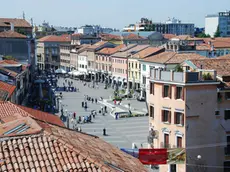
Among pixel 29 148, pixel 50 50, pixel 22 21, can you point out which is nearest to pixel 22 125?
pixel 29 148

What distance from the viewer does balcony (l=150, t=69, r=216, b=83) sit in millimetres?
24797

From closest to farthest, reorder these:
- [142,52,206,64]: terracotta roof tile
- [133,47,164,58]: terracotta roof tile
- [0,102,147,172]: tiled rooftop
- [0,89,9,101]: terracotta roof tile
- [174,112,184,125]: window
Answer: [0,102,147,172]: tiled rooftop
[0,89,9,101]: terracotta roof tile
[174,112,184,125]: window
[142,52,206,64]: terracotta roof tile
[133,47,164,58]: terracotta roof tile

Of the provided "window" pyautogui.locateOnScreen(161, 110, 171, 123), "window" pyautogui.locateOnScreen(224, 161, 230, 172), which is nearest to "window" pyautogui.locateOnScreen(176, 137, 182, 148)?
"window" pyautogui.locateOnScreen(161, 110, 171, 123)

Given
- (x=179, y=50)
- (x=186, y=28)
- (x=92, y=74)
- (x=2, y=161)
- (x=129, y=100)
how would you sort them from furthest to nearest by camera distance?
1. (x=186, y=28)
2. (x=92, y=74)
3. (x=129, y=100)
4. (x=179, y=50)
5. (x=2, y=161)

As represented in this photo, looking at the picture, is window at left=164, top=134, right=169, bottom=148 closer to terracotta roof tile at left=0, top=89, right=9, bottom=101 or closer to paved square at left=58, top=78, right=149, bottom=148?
paved square at left=58, top=78, right=149, bottom=148

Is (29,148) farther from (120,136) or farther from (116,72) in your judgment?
(116,72)

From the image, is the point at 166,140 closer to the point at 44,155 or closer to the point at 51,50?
the point at 44,155

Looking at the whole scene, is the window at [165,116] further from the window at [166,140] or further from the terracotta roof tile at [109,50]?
the terracotta roof tile at [109,50]

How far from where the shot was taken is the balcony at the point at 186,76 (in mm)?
24797

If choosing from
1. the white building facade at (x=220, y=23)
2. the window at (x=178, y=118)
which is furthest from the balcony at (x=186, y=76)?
the white building facade at (x=220, y=23)

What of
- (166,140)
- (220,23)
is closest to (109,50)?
(166,140)

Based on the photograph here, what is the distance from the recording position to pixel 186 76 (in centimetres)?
2472

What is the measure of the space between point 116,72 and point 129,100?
2123cm

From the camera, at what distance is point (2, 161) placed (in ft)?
26.8
